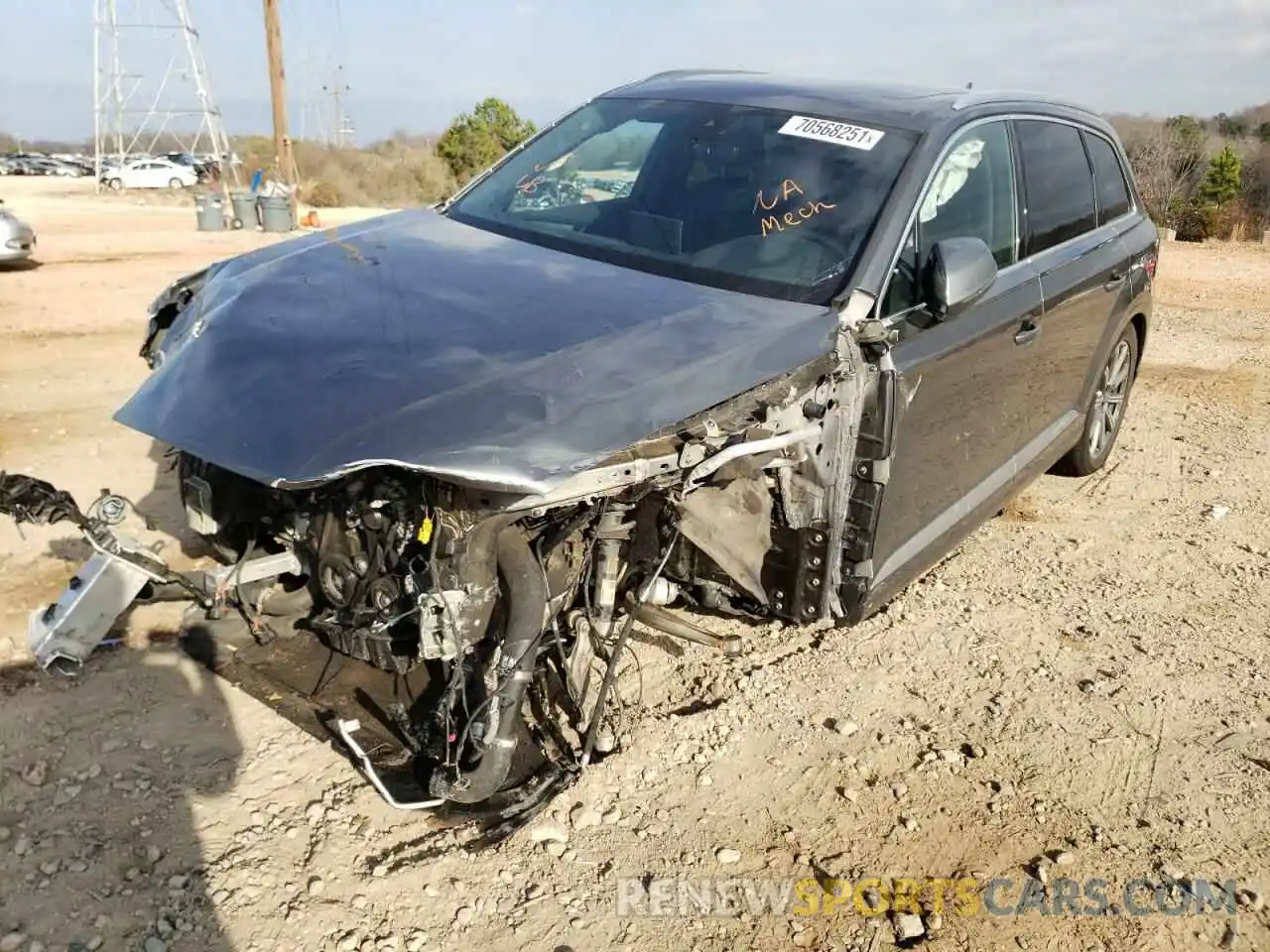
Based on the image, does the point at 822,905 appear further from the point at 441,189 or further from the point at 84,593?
the point at 441,189

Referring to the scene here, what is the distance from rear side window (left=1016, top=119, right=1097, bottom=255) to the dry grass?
82.0ft

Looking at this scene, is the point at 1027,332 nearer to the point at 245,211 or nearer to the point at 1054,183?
the point at 1054,183

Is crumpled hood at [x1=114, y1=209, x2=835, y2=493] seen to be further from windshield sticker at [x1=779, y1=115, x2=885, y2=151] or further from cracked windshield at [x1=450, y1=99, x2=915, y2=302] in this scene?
windshield sticker at [x1=779, y1=115, x2=885, y2=151]

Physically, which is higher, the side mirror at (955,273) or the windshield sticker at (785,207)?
the windshield sticker at (785,207)

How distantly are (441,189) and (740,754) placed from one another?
3235 centimetres

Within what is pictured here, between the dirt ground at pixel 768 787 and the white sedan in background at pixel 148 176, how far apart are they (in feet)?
103

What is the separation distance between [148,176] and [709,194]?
35013 mm

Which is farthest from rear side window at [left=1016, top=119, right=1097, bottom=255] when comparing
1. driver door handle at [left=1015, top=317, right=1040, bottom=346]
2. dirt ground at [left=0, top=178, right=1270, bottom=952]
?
dirt ground at [left=0, top=178, right=1270, bottom=952]

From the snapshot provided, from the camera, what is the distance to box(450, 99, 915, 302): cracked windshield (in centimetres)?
328

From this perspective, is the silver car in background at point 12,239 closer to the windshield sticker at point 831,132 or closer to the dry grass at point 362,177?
the windshield sticker at point 831,132

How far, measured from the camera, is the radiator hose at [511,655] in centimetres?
266

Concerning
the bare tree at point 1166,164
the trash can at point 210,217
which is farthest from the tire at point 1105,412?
the bare tree at point 1166,164

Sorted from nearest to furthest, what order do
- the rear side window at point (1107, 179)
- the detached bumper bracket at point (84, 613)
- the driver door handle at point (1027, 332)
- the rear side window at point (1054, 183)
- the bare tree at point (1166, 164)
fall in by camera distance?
the detached bumper bracket at point (84, 613)
the driver door handle at point (1027, 332)
the rear side window at point (1054, 183)
the rear side window at point (1107, 179)
the bare tree at point (1166, 164)

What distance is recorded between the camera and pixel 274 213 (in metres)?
16.8
